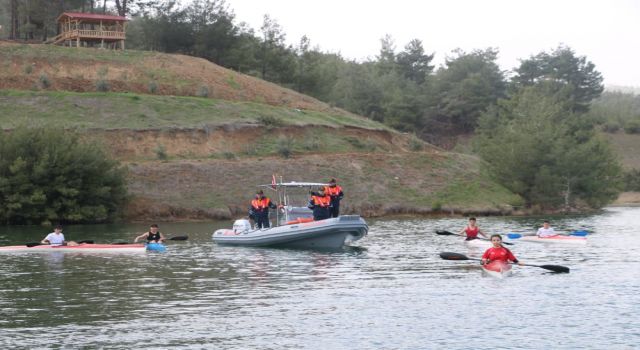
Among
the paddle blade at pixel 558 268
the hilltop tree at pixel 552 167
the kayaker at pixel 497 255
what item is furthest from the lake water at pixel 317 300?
the hilltop tree at pixel 552 167

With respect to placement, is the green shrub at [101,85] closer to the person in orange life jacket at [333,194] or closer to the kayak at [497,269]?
the person in orange life jacket at [333,194]

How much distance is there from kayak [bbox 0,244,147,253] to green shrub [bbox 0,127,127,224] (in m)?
17.3

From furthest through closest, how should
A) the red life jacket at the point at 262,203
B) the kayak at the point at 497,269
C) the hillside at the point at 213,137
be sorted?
the hillside at the point at 213,137 < the red life jacket at the point at 262,203 < the kayak at the point at 497,269

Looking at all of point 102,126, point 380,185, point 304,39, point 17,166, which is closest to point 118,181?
point 17,166

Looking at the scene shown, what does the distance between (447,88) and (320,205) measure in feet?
305

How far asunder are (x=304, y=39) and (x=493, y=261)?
92.9 metres

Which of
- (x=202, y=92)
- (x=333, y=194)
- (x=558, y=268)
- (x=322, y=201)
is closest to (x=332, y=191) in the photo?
(x=333, y=194)

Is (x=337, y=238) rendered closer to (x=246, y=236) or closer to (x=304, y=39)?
(x=246, y=236)

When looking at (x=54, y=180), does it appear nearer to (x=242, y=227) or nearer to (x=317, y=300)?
(x=242, y=227)

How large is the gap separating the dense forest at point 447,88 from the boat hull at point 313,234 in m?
36.1

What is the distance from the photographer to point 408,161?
77.9 m

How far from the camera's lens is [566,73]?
132875mm

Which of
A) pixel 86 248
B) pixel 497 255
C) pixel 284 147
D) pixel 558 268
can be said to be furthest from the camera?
pixel 284 147

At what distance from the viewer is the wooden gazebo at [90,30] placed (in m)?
92.4
